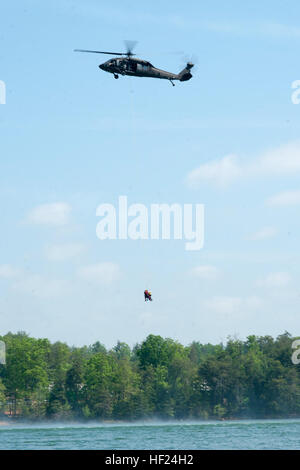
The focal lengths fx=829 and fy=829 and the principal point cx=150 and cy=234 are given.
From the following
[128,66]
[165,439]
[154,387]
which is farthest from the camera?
[154,387]

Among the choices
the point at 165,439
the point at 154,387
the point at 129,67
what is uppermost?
the point at 129,67

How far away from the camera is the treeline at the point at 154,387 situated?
119 meters

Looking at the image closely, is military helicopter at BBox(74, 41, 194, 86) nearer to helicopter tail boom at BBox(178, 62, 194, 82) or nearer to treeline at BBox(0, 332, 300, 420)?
helicopter tail boom at BBox(178, 62, 194, 82)

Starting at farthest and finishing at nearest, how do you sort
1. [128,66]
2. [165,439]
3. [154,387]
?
[154,387]
[165,439]
[128,66]

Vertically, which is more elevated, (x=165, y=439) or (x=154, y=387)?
(x=154, y=387)

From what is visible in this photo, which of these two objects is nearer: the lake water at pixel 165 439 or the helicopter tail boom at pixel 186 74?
the helicopter tail boom at pixel 186 74

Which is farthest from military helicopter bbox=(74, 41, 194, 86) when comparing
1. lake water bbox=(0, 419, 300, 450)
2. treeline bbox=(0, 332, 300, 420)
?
treeline bbox=(0, 332, 300, 420)

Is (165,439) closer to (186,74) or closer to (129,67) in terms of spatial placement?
(186,74)

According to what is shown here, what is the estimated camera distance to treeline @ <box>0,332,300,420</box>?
11906cm

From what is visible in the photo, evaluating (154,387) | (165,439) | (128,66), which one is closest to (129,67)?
(128,66)

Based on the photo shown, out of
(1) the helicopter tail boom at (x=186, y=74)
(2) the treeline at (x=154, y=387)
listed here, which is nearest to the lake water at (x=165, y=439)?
(1) the helicopter tail boom at (x=186, y=74)

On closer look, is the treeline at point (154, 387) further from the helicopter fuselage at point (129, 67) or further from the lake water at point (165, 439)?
the helicopter fuselage at point (129, 67)

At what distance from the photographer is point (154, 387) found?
12400cm
